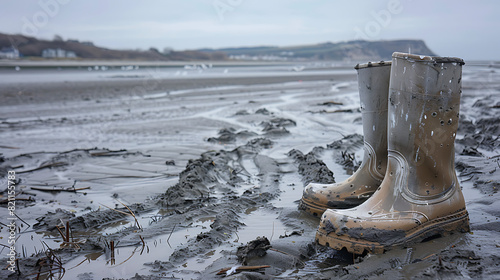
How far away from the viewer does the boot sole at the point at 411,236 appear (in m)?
1.90

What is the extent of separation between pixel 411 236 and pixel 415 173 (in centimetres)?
32

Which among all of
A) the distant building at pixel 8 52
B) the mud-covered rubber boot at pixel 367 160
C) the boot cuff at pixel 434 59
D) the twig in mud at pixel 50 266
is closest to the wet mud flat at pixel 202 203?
the twig in mud at pixel 50 266

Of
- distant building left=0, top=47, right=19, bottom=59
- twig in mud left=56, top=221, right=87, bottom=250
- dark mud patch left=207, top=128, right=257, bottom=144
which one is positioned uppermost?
distant building left=0, top=47, right=19, bottom=59

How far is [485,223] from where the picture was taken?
2158mm

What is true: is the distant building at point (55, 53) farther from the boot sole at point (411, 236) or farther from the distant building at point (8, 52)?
the boot sole at point (411, 236)

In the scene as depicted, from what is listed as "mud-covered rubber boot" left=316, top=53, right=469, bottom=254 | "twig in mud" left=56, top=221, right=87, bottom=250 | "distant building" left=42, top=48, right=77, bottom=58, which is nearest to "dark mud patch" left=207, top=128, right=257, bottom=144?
"twig in mud" left=56, top=221, right=87, bottom=250

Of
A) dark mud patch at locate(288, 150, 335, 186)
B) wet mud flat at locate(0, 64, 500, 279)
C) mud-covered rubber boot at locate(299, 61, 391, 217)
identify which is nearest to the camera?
wet mud flat at locate(0, 64, 500, 279)

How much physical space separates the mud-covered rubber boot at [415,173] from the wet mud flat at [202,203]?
0.28 ft

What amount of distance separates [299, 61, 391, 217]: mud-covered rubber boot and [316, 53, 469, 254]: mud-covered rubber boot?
37 centimetres

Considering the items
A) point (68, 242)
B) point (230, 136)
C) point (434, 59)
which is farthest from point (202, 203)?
point (230, 136)

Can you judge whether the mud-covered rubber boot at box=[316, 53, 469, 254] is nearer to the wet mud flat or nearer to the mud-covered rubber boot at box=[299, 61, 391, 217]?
the wet mud flat

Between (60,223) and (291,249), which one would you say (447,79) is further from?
(60,223)

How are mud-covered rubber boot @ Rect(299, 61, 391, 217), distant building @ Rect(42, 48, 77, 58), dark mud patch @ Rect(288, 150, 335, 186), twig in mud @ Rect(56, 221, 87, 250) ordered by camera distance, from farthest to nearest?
distant building @ Rect(42, 48, 77, 58) < dark mud patch @ Rect(288, 150, 335, 186) < mud-covered rubber boot @ Rect(299, 61, 391, 217) < twig in mud @ Rect(56, 221, 87, 250)

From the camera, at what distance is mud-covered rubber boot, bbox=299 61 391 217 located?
2430 mm
